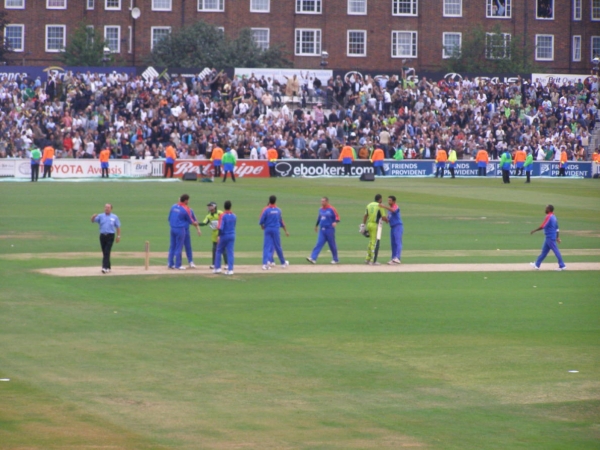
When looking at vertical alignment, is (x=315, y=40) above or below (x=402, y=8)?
below

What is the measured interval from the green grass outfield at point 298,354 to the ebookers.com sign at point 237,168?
91.8 feet

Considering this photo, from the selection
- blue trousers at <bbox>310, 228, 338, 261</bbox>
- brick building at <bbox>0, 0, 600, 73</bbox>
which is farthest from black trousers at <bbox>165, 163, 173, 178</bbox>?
blue trousers at <bbox>310, 228, 338, 261</bbox>

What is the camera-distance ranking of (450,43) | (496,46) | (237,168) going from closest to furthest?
(237,168), (496,46), (450,43)

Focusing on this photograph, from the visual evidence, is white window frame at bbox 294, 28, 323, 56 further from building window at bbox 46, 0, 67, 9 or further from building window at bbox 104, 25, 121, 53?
building window at bbox 46, 0, 67, 9

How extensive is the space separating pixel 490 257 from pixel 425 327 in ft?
34.4

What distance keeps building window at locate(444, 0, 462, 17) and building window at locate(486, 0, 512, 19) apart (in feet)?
7.63

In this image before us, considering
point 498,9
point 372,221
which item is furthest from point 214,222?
point 498,9

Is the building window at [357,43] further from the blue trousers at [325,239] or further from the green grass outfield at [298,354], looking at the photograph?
the blue trousers at [325,239]

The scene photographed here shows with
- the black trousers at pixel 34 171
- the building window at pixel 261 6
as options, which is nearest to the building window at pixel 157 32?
the building window at pixel 261 6

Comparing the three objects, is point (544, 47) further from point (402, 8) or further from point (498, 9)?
point (402, 8)

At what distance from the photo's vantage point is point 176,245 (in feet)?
79.3

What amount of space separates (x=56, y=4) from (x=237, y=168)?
28.1m

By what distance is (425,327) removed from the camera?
17.8 meters

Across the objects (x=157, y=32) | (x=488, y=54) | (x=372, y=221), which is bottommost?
(x=372, y=221)
